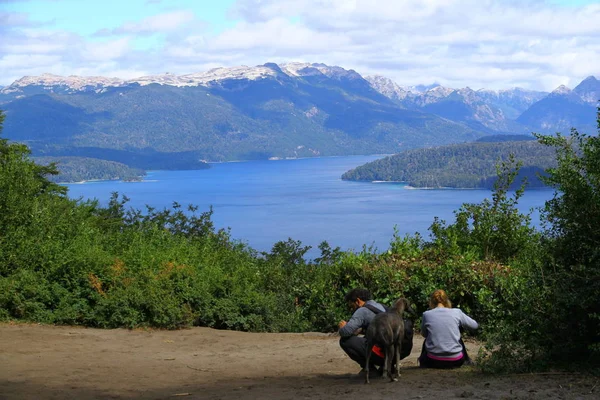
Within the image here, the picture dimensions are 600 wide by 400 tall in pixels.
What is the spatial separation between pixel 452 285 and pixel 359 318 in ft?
13.0

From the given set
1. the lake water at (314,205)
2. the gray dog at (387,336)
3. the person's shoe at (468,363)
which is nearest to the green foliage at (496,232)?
the person's shoe at (468,363)

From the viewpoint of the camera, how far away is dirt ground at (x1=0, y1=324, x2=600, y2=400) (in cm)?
648

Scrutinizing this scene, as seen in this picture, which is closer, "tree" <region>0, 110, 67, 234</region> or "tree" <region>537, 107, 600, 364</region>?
"tree" <region>537, 107, 600, 364</region>

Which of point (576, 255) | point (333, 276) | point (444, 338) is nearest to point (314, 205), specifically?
point (333, 276)

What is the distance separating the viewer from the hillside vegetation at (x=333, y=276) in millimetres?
7059

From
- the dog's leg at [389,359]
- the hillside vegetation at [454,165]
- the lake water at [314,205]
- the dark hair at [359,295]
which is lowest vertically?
the lake water at [314,205]

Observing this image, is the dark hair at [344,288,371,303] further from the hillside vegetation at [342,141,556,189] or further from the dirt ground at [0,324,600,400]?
the hillside vegetation at [342,141,556,189]

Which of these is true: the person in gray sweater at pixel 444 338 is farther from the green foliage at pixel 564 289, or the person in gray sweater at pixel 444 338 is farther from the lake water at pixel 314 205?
the lake water at pixel 314 205

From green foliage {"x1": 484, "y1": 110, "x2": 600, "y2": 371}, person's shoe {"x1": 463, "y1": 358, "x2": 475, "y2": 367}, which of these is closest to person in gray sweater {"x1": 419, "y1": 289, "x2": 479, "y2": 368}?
person's shoe {"x1": 463, "y1": 358, "x2": 475, "y2": 367}

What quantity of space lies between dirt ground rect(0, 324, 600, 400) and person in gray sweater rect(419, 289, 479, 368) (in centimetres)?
16

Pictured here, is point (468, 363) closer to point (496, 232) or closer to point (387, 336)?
point (387, 336)

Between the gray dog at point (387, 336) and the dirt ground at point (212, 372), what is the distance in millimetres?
190

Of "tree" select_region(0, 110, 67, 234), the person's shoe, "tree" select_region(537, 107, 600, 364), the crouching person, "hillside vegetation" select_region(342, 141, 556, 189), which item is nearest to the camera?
"tree" select_region(537, 107, 600, 364)

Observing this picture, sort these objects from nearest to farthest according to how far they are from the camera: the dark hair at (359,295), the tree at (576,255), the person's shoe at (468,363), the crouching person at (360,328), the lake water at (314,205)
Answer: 1. the tree at (576,255)
2. the crouching person at (360,328)
3. the dark hair at (359,295)
4. the person's shoe at (468,363)
5. the lake water at (314,205)
